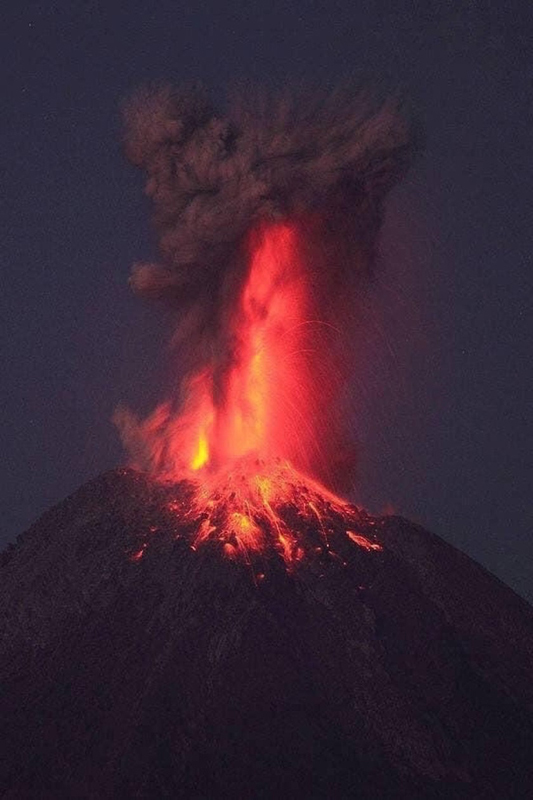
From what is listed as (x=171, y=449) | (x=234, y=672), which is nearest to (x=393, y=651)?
(x=234, y=672)

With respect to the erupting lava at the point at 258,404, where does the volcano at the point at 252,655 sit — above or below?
below

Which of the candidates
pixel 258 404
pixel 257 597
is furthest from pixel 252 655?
pixel 258 404

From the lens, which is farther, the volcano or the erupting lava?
the erupting lava

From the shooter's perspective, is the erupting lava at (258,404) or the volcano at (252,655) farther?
the erupting lava at (258,404)

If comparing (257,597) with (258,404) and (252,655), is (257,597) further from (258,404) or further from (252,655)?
(258,404)

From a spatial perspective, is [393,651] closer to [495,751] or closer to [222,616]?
[495,751]

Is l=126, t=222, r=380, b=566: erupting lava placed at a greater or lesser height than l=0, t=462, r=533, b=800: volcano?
greater
